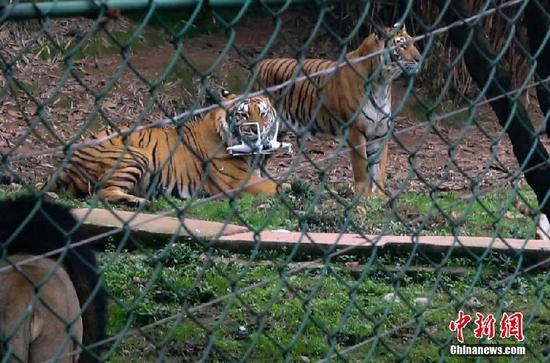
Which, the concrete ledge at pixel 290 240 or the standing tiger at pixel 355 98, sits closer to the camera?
the concrete ledge at pixel 290 240

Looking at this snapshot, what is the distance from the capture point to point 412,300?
584 centimetres

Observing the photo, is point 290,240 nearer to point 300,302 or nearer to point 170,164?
point 300,302

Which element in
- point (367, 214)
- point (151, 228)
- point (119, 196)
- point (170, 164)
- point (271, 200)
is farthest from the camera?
point (170, 164)

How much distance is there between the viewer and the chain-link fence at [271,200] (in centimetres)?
258

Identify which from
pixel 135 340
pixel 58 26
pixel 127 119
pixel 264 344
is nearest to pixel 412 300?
pixel 264 344

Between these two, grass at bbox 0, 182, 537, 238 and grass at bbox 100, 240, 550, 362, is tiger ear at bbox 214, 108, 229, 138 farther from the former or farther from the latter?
grass at bbox 100, 240, 550, 362

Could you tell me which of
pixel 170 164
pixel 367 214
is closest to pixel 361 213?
pixel 367 214

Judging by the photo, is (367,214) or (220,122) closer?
(367,214)

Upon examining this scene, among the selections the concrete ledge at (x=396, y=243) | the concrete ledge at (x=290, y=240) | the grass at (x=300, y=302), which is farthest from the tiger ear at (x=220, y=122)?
the concrete ledge at (x=396, y=243)

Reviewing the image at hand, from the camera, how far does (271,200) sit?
351 inches

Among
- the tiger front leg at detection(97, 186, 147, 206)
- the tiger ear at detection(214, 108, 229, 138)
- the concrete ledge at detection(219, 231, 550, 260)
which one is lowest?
the tiger front leg at detection(97, 186, 147, 206)

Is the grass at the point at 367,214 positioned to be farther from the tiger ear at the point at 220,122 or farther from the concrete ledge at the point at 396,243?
the tiger ear at the point at 220,122

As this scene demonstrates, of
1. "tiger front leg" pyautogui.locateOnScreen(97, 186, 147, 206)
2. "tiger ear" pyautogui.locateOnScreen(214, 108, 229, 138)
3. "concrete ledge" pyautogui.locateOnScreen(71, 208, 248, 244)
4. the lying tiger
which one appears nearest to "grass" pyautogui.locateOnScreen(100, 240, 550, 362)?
"concrete ledge" pyautogui.locateOnScreen(71, 208, 248, 244)

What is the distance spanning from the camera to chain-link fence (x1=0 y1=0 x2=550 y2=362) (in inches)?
102
